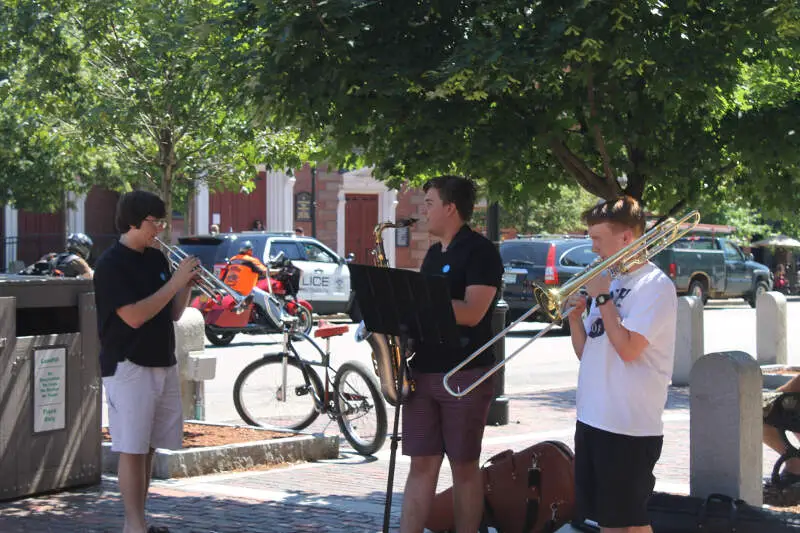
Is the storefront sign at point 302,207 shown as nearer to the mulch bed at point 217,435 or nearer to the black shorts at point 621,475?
the mulch bed at point 217,435

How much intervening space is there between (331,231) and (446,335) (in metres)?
34.6

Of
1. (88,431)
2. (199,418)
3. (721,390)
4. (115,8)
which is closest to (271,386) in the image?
(199,418)

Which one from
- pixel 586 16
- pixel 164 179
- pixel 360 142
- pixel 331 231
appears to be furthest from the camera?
pixel 331 231

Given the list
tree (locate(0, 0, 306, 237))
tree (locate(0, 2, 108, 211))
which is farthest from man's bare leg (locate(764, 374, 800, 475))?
tree (locate(0, 2, 108, 211))

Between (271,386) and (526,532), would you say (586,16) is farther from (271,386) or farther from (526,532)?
(271,386)

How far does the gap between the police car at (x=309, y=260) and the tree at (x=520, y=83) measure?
46.9ft

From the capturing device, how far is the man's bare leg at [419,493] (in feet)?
17.4

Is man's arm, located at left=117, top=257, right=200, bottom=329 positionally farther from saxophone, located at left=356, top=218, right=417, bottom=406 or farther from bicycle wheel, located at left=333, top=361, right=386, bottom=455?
bicycle wheel, located at left=333, top=361, right=386, bottom=455

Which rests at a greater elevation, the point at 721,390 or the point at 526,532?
the point at 721,390

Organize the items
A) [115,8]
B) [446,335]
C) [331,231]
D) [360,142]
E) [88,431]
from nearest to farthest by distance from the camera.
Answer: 1. [446,335]
2. [360,142]
3. [88,431]
4. [115,8]
5. [331,231]

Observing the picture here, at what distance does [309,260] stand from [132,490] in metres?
17.3

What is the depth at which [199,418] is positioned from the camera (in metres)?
9.45

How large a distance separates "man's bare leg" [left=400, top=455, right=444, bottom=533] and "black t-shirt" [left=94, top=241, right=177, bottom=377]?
1.37 m

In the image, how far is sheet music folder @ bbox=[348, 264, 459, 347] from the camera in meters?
4.92
